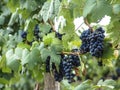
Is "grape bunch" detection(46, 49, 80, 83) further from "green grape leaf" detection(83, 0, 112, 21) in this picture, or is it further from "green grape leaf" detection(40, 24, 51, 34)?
"green grape leaf" detection(83, 0, 112, 21)

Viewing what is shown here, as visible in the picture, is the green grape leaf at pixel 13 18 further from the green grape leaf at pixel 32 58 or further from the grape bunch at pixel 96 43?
the grape bunch at pixel 96 43

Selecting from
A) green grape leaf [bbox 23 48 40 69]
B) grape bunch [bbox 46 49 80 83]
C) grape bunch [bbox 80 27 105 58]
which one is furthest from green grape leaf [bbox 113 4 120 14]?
green grape leaf [bbox 23 48 40 69]

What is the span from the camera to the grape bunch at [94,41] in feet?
6.88

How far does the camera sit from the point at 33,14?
2652mm

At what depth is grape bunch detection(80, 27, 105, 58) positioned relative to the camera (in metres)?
2.10

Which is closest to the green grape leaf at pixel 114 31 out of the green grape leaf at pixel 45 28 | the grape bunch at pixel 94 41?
the grape bunch at pixel 94 41

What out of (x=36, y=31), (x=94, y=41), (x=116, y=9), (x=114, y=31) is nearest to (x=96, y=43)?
(x=94, y=41)

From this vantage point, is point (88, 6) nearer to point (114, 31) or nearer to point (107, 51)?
point (114, 31)

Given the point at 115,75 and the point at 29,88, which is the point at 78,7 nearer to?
the point at 29,88

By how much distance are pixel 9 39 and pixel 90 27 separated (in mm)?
881

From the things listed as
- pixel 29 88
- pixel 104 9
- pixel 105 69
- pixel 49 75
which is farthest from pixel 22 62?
pixel 105 69

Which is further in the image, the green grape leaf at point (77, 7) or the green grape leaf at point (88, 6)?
the green grape leaf at point (77, 7)

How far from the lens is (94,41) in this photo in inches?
83.0

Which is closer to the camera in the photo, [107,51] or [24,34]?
[107,51]
